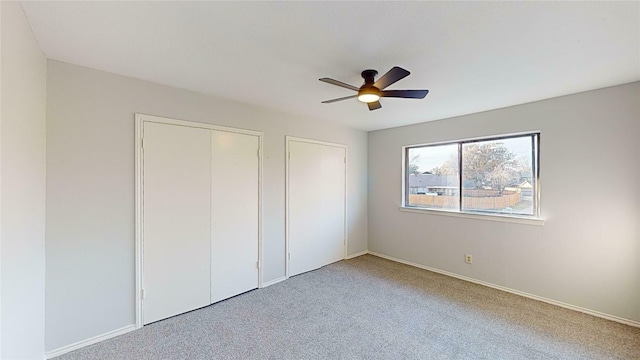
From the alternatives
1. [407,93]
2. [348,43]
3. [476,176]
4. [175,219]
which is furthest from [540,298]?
[175,219]

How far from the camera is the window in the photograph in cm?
314

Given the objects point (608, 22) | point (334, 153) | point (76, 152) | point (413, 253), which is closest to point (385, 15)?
point (608, 22)

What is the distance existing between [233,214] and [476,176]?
3.22 m

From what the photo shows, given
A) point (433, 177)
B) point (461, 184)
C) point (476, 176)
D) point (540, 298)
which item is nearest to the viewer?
point (540, 298)

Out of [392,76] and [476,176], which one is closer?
[392,76]

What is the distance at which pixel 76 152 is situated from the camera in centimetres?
212

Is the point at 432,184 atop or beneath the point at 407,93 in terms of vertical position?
beneath

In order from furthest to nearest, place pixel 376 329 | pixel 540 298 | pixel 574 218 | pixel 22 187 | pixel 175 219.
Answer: pixel 540 298 < pixel 574 218 < pixel 175 219 < pixel 376 329 < pixel 22 187

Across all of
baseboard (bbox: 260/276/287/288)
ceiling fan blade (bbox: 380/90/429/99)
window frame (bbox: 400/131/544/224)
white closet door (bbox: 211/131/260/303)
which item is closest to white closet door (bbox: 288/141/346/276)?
baseboard (bbox: 260/276/287/288)

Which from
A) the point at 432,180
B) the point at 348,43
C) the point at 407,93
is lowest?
the point at 432,180

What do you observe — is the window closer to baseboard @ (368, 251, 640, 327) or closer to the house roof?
the house roof

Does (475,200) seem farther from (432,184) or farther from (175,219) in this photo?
(175,219)

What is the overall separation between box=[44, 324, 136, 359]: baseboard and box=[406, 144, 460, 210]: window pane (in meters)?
3.89

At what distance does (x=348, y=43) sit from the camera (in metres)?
1.76
